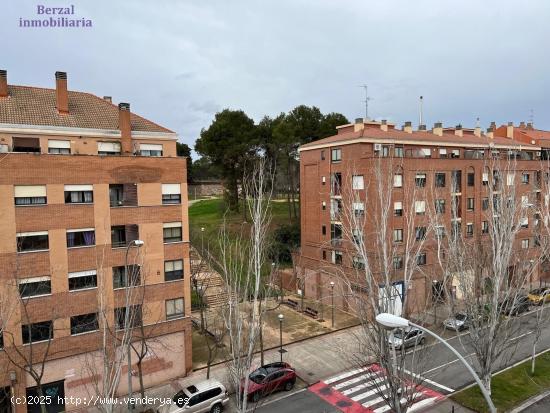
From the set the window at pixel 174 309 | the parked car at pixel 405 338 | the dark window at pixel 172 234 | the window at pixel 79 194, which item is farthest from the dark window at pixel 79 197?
the parked car at pixel 405 338

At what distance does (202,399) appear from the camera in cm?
1748

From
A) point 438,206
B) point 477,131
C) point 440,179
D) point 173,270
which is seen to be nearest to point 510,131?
point 477,131

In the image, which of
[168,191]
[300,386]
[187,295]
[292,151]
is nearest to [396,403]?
[300,386]

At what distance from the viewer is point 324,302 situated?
33.5 meters

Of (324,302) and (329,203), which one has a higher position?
(329,203)

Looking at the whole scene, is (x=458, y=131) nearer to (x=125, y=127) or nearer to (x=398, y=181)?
(x=398, y=181)

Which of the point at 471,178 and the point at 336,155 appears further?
the point at 471,178

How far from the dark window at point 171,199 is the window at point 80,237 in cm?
369

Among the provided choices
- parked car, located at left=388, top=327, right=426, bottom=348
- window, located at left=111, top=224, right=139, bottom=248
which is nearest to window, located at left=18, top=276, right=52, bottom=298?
window, located at left=111, top=224, right=139, bottom=248

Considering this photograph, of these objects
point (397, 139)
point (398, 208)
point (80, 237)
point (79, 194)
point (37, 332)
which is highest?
point (397, 139)

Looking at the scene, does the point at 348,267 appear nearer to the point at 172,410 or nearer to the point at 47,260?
the point at 172,410

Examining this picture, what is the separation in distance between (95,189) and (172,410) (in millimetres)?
10433

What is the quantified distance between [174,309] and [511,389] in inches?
666

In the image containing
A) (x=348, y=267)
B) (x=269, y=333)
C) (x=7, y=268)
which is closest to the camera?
(x=7, y=268)
